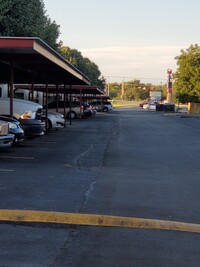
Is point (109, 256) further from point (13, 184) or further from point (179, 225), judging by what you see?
point (13, 184)

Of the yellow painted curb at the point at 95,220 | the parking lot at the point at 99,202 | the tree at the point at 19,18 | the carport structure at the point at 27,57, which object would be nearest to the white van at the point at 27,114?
the carport structure at the point at 27,57

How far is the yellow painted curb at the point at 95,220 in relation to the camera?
23.2ft

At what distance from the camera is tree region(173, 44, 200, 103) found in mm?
67938

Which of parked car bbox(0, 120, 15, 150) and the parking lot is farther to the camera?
parked car bbox(0, 120, 15, 150)

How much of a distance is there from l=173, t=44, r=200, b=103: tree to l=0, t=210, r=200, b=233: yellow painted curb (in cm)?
6118

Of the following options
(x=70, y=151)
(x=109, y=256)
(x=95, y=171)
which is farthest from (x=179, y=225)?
(x=70, y=151)

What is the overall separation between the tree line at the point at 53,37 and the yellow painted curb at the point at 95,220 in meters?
20.5

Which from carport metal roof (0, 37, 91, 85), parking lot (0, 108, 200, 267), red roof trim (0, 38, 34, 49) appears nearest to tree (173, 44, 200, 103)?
carport metal roof (0, 37, 91, 85)

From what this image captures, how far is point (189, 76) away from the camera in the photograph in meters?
69.4

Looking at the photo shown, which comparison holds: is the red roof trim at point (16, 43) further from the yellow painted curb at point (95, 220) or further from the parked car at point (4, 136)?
the yellow painted curb at point (95, 220)

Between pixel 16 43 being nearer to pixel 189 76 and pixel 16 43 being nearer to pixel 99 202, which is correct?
pixel 99 202

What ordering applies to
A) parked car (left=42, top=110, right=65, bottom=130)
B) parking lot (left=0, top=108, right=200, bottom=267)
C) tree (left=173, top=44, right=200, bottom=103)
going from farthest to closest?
tree (left=173, top=44, right=200, bottom=103) → parked car (left=42, top=110, right=65, bottom=130) → parking lot (left=0, top=108, right=200, bottom=267)

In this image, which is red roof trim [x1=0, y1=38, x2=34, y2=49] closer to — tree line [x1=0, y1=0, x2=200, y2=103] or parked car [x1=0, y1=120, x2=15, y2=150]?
parked car [x1=0, y1=120, x2=15, y2=150]

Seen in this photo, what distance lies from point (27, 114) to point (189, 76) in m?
51.9
